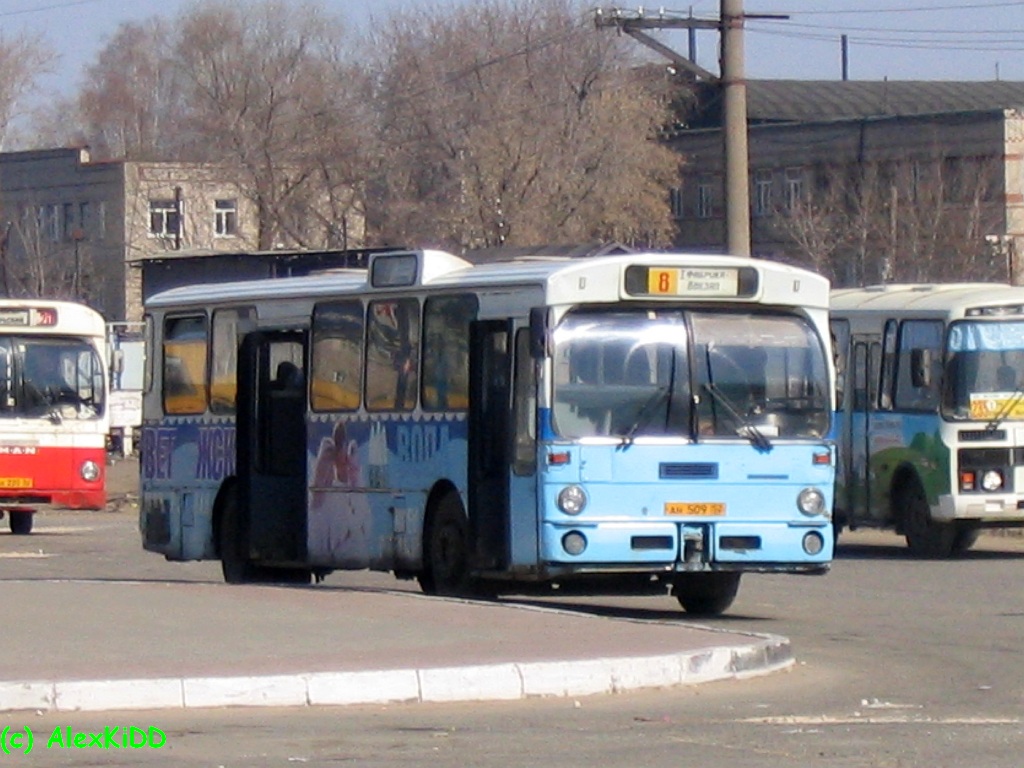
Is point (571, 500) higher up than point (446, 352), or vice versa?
point (446, 352)

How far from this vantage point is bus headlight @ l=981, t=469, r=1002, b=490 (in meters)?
23.4

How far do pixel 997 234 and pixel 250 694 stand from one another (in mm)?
56184

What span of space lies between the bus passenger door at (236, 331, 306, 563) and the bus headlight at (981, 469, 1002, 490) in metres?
8.00

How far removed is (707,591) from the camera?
55.4ft

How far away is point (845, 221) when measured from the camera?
69062 mm

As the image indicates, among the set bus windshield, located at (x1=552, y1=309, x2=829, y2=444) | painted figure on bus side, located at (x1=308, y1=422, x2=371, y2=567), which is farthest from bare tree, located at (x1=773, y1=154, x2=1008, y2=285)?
bus windshield, located at (x1=552, y1=309, x2=829, y2=444)

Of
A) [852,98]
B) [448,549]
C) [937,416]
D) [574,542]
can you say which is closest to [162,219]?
[852,98]

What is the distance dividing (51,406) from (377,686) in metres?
19.0

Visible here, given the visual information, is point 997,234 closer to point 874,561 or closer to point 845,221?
point 845,221

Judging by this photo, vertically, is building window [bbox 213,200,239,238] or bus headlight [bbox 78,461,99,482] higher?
building window [bbox 213,200,239,238]

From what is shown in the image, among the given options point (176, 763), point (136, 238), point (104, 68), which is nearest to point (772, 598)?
point (176, 763)

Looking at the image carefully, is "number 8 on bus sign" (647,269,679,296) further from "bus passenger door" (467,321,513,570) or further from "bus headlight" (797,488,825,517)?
"bus headlight" (797,488,825,517)

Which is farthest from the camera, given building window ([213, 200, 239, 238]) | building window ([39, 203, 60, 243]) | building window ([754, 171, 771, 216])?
building window ([39, 203, 60, 243])

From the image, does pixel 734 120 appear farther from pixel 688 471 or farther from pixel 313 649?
pixel 313 649
